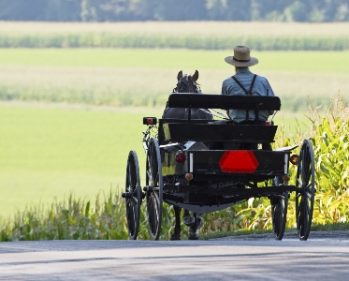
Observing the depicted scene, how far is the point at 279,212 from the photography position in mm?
17328

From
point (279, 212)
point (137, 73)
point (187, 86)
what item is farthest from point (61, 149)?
point (279, 212)

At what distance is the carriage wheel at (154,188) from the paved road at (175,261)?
202 cm

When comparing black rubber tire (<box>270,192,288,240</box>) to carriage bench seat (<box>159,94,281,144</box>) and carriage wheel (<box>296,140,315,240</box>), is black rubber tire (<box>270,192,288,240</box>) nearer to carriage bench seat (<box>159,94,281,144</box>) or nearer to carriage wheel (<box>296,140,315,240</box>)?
carriage wheel (<box>296,140,315,240</box>)

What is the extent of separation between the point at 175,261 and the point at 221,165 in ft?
14.3

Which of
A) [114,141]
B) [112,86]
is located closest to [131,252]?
[114,141]

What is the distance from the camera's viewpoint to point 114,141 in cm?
4578

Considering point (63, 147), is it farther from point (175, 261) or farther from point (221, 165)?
point (175, 261)

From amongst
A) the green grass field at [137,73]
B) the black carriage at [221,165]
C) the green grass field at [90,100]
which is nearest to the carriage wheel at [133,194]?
the black carriage at [221,165]

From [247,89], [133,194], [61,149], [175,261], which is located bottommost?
[175,261]

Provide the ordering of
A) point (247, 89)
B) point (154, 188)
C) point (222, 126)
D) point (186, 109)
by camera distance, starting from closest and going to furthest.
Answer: point (222, 126)
point (154, 188)
point (247, 89)
point (186, 109)

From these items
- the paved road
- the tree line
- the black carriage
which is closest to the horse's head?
the black carriage

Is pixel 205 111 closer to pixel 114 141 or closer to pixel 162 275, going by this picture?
pixel 162 275

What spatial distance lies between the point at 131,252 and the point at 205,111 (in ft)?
17.3

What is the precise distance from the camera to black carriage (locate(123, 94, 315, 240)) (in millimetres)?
16531
